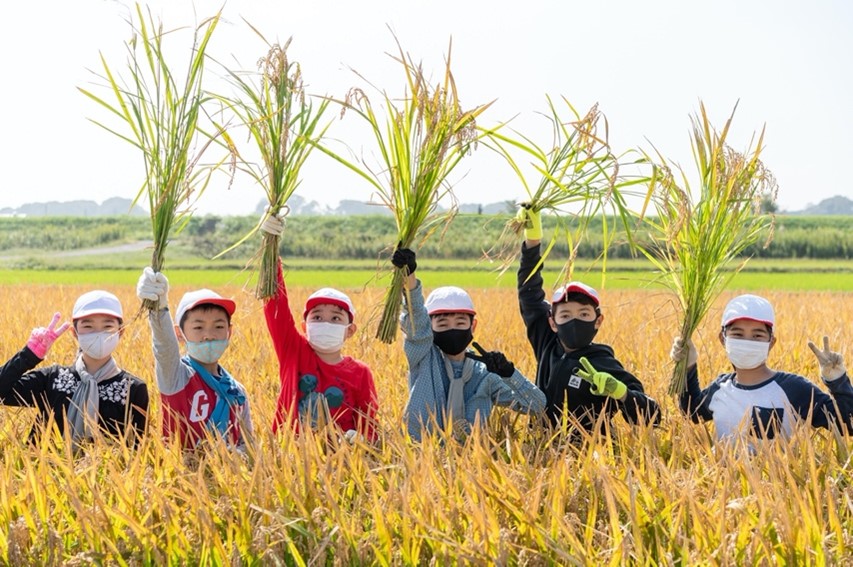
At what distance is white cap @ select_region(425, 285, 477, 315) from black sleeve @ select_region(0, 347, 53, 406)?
5.43 feet

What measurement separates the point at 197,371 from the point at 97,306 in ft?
1.72

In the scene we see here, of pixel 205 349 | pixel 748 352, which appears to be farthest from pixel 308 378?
pixel 748 352

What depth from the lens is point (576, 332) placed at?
400cm

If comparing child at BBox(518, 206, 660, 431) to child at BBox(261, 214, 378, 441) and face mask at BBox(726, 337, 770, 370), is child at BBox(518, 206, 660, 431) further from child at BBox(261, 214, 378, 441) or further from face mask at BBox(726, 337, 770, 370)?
child at BBox(261, 214, 378, 441)

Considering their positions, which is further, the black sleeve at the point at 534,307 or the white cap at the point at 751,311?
the black sleeve at the point at 534,307

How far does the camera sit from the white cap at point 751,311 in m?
3.65

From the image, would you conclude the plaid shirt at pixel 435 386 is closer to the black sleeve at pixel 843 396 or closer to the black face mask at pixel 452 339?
the black face mask at pixel 452 339

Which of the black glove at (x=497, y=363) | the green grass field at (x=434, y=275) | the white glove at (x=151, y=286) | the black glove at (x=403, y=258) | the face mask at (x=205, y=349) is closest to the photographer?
the white glove at (x=151, y=286)

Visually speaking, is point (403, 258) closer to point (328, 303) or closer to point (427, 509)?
point (328, 303)

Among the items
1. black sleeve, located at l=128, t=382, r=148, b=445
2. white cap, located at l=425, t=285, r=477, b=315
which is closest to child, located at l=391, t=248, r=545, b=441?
white cap, located at l=425, t=285, r=477, b=315

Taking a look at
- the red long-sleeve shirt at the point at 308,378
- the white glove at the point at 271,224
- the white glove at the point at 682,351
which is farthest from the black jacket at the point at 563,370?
the white glove at the point at 271,224

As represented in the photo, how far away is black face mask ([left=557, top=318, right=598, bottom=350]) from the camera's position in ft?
13.1

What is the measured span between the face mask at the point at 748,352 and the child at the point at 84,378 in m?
2.48

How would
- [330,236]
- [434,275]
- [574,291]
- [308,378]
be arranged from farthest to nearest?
[330,236] < [434,275] < [574,291] < [308,378]
